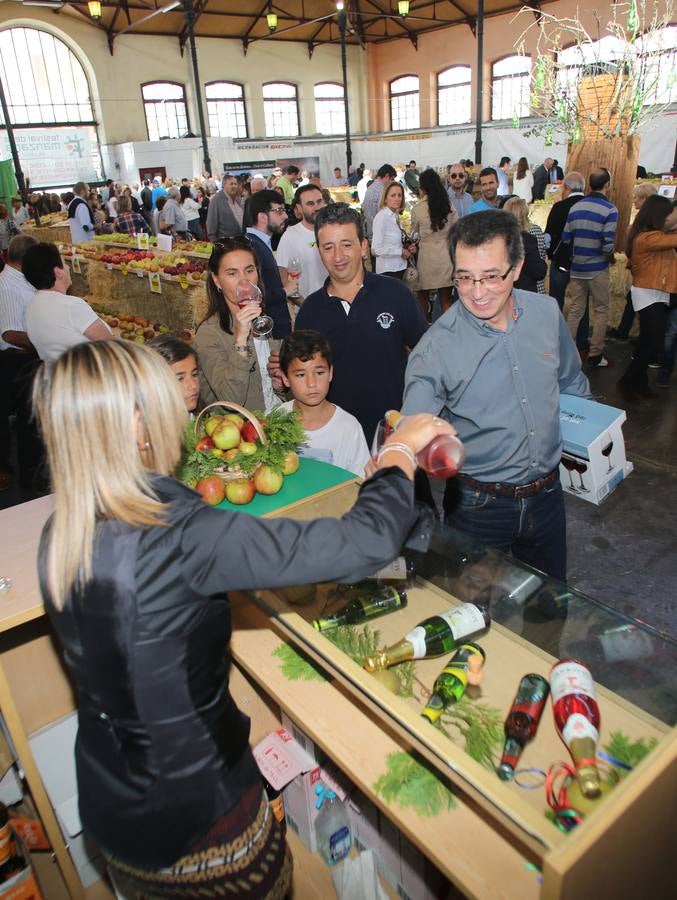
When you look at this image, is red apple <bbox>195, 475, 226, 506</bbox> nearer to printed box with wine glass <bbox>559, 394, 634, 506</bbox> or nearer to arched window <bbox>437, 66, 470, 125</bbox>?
printed box with wine glass <bbox>559, 394, 634, 506</bbox>

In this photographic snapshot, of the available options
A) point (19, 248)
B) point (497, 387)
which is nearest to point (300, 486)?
point (497, 387)

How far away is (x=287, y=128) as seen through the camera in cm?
2833

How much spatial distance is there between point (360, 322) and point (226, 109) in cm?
2752

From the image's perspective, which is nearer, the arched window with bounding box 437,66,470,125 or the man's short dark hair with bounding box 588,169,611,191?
the man's short dark hair with bounding box 588,169,611,191

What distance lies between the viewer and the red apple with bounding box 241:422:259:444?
2.31 meters

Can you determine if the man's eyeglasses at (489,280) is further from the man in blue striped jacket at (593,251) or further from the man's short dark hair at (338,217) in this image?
the man in blue striped jacket at (593,251)

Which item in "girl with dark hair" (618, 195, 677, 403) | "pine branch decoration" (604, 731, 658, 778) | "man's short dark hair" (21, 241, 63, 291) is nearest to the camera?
"pine branch decoration" (604, 731, 658, 778)

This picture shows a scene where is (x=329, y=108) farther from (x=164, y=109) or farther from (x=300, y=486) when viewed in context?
(x=300, y=486)

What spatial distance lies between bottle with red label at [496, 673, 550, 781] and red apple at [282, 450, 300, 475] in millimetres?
1083

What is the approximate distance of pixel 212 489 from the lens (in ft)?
7.22

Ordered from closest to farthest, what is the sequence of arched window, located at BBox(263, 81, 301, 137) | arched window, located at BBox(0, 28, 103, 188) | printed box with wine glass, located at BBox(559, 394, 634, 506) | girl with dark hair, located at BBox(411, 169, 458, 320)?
printed box with wine glass, located at BBox(559, 394, 634, 506)
girl with dark hair, located at BBox(411, 169, 458, 320)
arched window, located at BBox(0, 28, 103, 188)
arched window, located at BBox(263, 81, 301, 137)

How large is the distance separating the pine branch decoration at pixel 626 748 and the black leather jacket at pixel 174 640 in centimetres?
60

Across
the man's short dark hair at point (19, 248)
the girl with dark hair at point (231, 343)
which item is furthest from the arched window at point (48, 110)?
the girl with dark hair at point (231, 343)

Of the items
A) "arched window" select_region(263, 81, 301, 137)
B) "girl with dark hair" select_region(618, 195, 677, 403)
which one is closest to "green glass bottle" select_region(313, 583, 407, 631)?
"girl with dark hair" select_region(618, 195, 677, 403)
